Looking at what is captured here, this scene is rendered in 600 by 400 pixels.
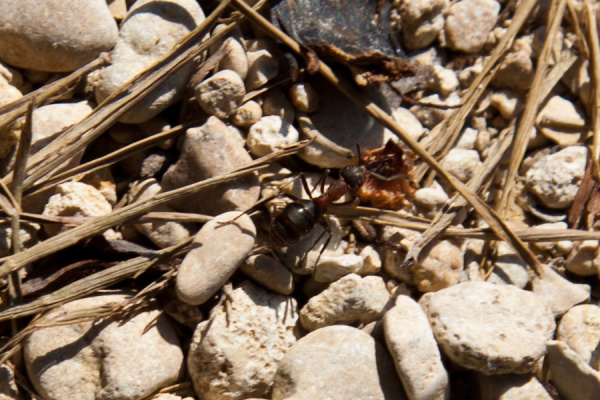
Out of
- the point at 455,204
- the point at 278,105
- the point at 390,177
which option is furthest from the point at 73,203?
the point at 455,204

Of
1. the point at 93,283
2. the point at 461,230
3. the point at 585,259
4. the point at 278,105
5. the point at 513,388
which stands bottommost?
the point at 513,388

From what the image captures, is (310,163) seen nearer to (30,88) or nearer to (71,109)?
(71,109)

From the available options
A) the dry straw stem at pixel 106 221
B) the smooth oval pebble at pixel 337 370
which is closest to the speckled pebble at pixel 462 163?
the dry straw stem at pixel 106 221

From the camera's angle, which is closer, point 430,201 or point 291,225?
point 291,225

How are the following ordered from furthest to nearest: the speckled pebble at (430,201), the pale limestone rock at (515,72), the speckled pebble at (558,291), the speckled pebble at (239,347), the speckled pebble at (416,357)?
the pale limestone rock at (515,72), the speckled pebble at (430,201), the speckled pebble at (558,291), the speckled pebble at (239,347), the speckled pebble at (416,357)

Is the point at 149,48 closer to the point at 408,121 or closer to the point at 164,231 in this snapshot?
the point at 164,231

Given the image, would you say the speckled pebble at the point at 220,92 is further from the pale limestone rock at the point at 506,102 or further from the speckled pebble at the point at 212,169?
the pale limestone rock at the point at 506,102

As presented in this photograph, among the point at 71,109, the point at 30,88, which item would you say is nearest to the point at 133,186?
the point at 71,109
